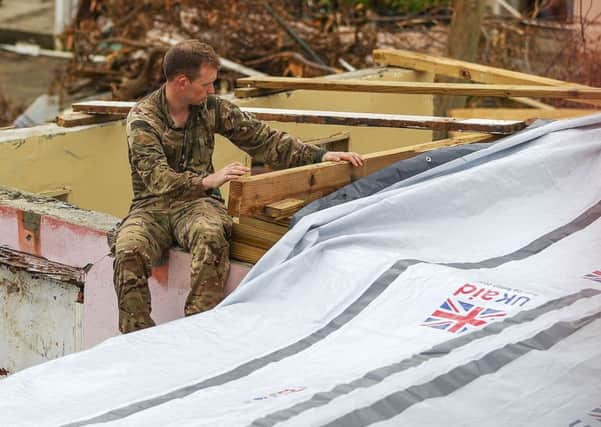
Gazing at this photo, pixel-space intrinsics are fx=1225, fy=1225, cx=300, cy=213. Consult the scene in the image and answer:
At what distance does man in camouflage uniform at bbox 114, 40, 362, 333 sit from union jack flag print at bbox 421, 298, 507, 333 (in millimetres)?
1321

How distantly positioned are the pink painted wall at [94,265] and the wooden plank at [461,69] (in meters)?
3.54

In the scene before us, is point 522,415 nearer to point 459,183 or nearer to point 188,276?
point 459,183

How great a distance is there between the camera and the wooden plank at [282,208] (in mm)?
6215

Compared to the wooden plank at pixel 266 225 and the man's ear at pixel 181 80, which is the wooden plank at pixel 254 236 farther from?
the man's ear at pixel 181 80

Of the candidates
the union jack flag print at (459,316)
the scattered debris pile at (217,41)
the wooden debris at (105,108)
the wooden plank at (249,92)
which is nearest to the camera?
the union jack flag print at (459,316)

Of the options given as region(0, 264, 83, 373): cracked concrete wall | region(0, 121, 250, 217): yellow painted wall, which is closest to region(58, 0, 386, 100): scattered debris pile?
region(0, 121, 250, 217): yellow painted wall

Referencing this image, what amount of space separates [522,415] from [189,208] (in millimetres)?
2495

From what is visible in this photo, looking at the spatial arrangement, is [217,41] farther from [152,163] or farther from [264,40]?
[152,163]

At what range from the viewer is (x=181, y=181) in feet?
20.6

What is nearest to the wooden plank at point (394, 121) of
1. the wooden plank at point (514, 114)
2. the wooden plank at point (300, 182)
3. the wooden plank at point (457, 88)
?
the wooden plank at point (457, 88)

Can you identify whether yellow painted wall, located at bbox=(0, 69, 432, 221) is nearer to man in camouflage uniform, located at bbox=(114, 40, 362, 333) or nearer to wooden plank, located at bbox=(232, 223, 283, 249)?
man in camouflage uniform, located at bbox=(114, 40, 362, 333)

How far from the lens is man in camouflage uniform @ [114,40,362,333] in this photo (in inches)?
245

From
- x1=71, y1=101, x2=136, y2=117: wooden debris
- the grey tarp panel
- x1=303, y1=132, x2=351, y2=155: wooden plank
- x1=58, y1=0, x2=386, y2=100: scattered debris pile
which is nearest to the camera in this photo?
the grey tarp panel

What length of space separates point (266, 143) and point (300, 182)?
19.9 inches
